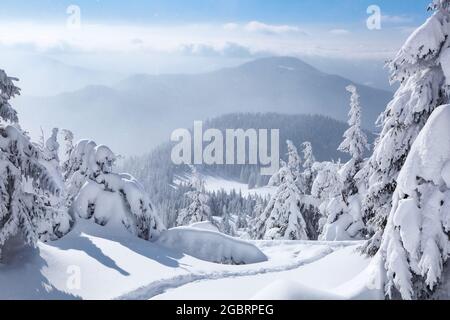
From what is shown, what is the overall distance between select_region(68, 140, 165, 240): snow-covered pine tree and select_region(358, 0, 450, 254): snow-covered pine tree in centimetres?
1318

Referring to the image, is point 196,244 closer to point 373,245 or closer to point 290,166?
point 373,245

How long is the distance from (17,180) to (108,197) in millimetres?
9863

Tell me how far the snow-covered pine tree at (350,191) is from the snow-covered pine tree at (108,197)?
11.2 metres

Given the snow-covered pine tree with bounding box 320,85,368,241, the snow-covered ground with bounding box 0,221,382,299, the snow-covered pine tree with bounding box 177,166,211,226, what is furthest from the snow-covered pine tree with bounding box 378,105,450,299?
the snow-covered pine tree with bounding box 177,166,211,226

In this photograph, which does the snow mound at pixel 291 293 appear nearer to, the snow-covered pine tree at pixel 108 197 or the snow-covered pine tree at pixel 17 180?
the snow-covered pine tree at pixel 17 180

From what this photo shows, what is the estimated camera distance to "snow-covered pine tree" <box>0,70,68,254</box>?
40.1 feet

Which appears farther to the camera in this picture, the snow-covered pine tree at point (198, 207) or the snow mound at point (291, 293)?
the snow-covered pine tree at point (198, 207)

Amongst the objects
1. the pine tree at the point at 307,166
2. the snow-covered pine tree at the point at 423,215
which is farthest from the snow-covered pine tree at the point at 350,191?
the snow-covered pine tree at the point at 423,215

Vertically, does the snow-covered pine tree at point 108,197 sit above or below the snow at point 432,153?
below

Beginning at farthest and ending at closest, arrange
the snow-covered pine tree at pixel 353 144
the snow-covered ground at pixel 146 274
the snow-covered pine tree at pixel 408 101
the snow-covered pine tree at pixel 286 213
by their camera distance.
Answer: the snow-covered pine tree at pixel 286 213 < the snow-covered pine tree at pixel 353 144 < the snow-covered ground at pixel 146 274 < the snow-covered pine tree at pixel 408 101

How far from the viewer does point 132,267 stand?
15.5m

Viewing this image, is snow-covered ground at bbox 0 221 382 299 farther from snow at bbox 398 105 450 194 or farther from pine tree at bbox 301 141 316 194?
pine tree at bbox 301 141 316 194

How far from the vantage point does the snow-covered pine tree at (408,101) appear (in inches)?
404
